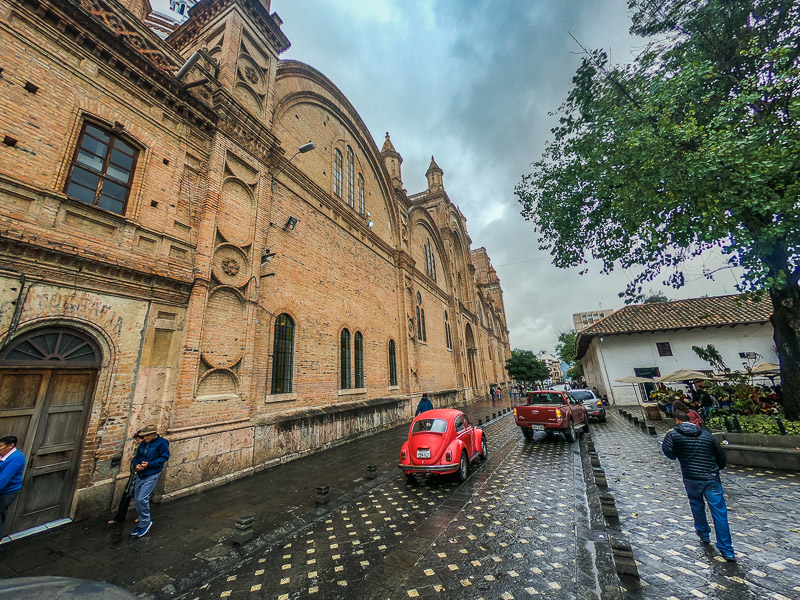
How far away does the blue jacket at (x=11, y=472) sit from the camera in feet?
12.6

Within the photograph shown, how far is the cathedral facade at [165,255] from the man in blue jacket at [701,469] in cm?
865

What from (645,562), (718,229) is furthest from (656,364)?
(645,562)

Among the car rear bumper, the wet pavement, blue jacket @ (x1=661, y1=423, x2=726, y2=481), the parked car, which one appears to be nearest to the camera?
the wet pavement

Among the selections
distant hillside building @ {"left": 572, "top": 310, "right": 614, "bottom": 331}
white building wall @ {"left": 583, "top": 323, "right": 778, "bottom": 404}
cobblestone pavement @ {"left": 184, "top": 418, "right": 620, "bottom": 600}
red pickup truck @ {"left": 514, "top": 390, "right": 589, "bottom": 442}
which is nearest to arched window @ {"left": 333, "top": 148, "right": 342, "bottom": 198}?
red pickup truck @ {"left": 514, "top": 390, "right": 589, "bottom": 442}

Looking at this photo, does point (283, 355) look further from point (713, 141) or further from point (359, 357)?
point (713, 141)

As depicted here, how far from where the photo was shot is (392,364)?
16.9 m

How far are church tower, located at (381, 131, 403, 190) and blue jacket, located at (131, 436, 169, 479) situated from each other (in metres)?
19.3

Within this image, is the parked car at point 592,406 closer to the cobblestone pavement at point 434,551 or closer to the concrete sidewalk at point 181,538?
the cobblestone pavement at point 434,551

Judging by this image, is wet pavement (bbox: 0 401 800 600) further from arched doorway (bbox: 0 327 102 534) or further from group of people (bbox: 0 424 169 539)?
arched doorway (bbox: 0 327 102 534)

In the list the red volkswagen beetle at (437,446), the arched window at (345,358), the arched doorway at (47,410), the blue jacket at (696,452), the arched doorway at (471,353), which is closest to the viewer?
the blue jacket at (696,452)

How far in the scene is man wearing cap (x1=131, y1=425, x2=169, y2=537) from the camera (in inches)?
192

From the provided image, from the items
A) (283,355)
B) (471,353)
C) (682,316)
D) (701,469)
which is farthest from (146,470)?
(471,353)

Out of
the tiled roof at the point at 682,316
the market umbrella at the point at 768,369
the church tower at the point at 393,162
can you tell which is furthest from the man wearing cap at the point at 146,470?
the tiled roof at the point at 682,316

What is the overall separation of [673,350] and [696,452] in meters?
21.4
